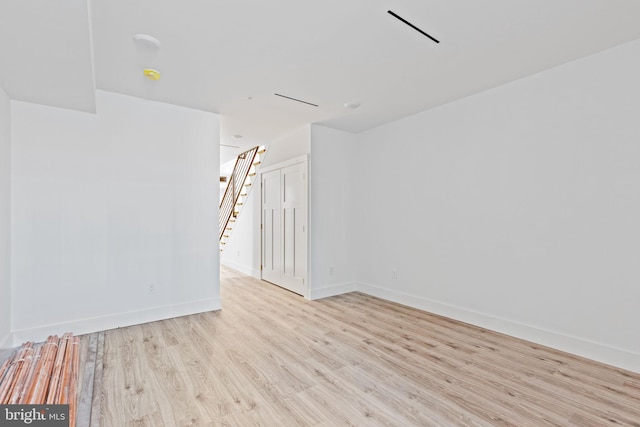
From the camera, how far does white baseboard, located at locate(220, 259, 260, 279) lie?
5.95m

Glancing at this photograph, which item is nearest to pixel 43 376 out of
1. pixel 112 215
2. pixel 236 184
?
pixel 112 215

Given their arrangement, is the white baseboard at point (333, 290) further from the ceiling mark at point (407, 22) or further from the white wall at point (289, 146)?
the ceiling mark at point (407, 22)

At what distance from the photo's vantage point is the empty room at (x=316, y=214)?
2.05 metres

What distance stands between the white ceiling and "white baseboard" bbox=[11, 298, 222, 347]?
7.40ft

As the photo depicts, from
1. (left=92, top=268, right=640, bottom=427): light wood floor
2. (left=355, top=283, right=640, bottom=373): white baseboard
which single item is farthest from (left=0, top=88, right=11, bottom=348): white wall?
(left=355, top=283, right=640, bottom=373): white baseboard

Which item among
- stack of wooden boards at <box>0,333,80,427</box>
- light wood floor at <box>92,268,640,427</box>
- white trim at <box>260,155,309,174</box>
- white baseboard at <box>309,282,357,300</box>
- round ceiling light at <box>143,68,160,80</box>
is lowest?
light wood floor at <box>92,268,640,427</box>

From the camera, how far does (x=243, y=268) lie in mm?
6473

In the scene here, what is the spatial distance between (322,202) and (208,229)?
1731 mm

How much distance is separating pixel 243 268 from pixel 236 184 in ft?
7.53

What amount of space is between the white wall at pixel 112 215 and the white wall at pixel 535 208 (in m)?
2.78

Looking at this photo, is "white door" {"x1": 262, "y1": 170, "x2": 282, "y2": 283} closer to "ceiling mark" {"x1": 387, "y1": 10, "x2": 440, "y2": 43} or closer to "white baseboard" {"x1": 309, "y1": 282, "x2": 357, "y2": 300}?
"white baseboard" {"x1": 309, "y1": 282, "x2": 357, "y2": 300}

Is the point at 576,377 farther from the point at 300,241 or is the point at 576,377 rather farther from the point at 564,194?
the point at 300,241

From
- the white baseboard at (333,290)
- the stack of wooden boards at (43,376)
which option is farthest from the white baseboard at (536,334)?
the stack of wooden boards at (43,376)

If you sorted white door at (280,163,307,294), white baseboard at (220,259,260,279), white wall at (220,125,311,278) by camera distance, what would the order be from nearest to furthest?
white door at (280,163,307,294)
white wall at (220,125,311,278)
white baseboard at (220,259,260,279)
